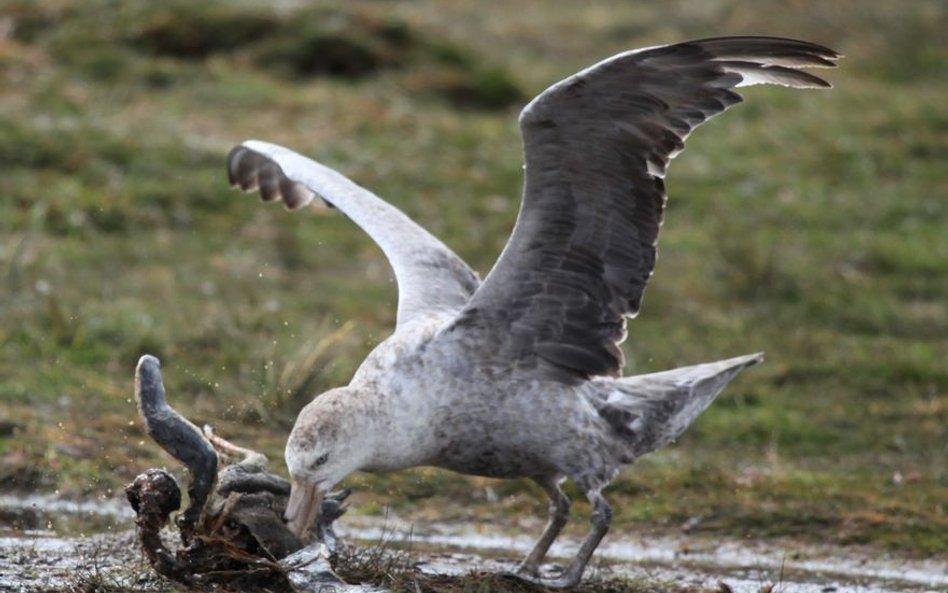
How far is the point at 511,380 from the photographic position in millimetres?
6500

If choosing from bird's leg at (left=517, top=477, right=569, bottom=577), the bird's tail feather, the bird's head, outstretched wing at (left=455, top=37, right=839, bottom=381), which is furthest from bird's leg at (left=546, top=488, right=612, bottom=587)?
the bird's head

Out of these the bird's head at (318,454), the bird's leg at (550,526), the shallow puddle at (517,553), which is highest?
the bird's head at (318,454)

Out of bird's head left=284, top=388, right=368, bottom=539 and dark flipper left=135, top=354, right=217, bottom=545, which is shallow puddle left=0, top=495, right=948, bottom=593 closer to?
dark flipper left=135, top=354, right=217, bottom=545

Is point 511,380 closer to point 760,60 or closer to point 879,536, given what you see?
point 760,60

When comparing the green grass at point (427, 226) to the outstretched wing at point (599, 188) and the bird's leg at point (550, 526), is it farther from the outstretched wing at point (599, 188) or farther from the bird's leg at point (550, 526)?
the outstretched wing at point (599, 188)

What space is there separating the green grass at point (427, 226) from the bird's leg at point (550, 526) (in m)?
1.08

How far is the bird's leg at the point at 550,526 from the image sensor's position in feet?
21.6

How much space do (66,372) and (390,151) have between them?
4.67 meters

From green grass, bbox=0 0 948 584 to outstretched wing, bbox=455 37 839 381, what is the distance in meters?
1.58

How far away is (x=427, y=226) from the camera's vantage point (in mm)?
11656

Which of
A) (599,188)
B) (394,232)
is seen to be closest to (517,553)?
(394,232)

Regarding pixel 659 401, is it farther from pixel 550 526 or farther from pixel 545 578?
pixel 545 578

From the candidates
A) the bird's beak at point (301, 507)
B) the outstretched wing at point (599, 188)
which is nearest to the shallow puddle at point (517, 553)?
the bird's beak at point (301, 507)

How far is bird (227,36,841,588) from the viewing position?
6.04m
